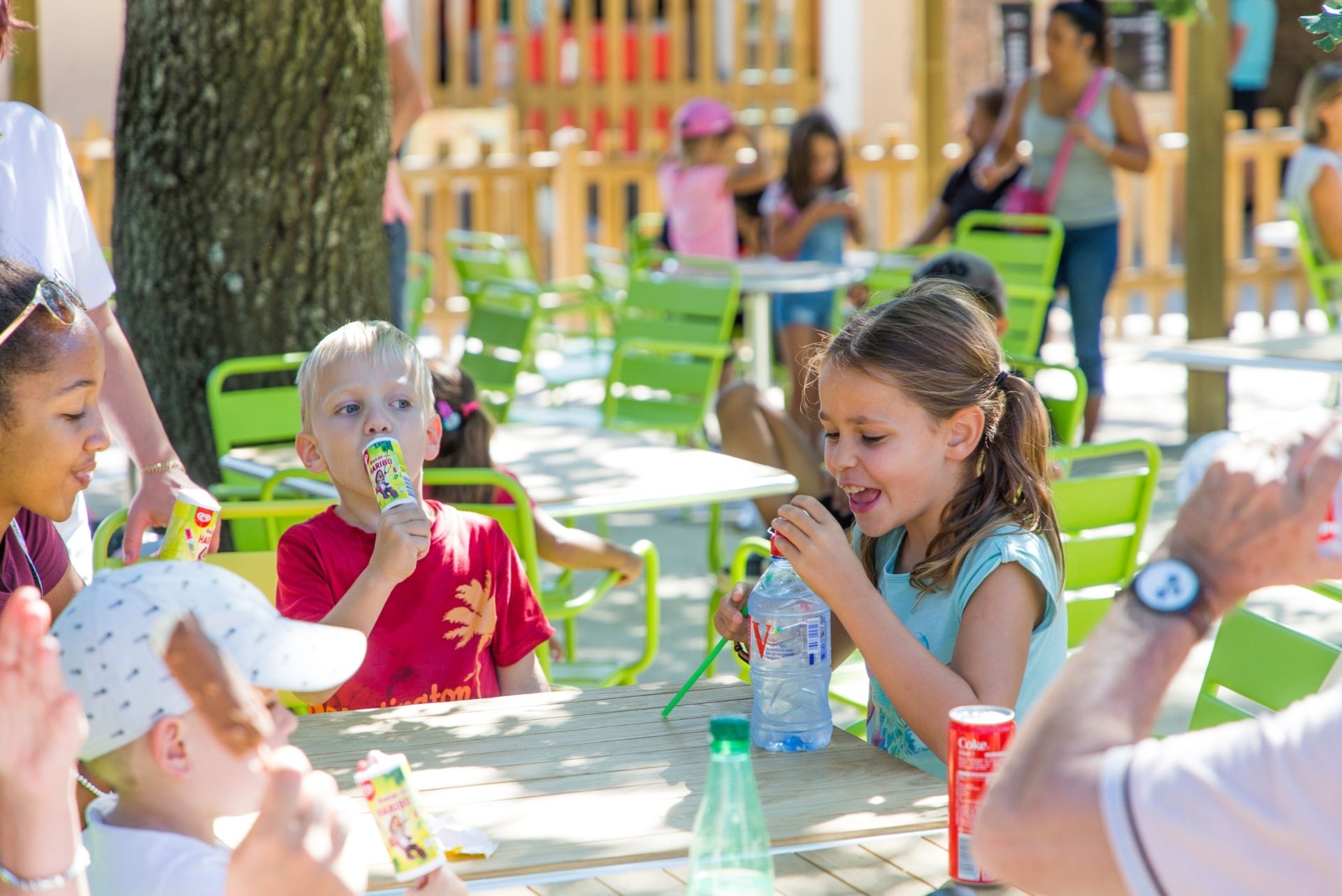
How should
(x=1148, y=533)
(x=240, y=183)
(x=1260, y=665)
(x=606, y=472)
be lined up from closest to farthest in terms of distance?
1. (x=1260, y=665)
2. (x=606, y=472)
3. (x=240, y=183)
4. (x=1148, y=533)

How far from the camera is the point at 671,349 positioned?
271 inches

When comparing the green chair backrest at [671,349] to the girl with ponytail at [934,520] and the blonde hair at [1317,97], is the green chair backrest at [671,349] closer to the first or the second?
the blonde hair at [1317,97]

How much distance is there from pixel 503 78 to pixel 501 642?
14571 mm

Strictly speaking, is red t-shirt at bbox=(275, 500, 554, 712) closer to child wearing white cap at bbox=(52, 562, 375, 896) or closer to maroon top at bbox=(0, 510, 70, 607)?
maroon top at bbox=(0, 510, 70, 607)

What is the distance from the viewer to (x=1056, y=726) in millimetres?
1382

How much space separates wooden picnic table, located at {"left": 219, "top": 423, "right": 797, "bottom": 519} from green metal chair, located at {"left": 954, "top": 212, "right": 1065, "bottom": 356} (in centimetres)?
277

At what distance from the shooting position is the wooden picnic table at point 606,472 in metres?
3.94

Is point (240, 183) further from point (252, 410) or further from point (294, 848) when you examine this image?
point (294, 848)

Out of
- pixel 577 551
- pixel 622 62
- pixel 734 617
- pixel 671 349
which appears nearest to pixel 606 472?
pixel 577 551

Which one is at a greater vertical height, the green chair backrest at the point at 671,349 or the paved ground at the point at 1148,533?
the green chair backrest at the point at 671,349

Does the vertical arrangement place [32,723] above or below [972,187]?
below

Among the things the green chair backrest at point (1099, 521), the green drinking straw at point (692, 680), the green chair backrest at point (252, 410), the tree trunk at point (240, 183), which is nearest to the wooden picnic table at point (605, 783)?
the green drinking straw at point (692, 680)

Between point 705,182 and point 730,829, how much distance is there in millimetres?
6891

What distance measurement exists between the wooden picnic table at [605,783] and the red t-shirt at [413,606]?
0.33 meters
